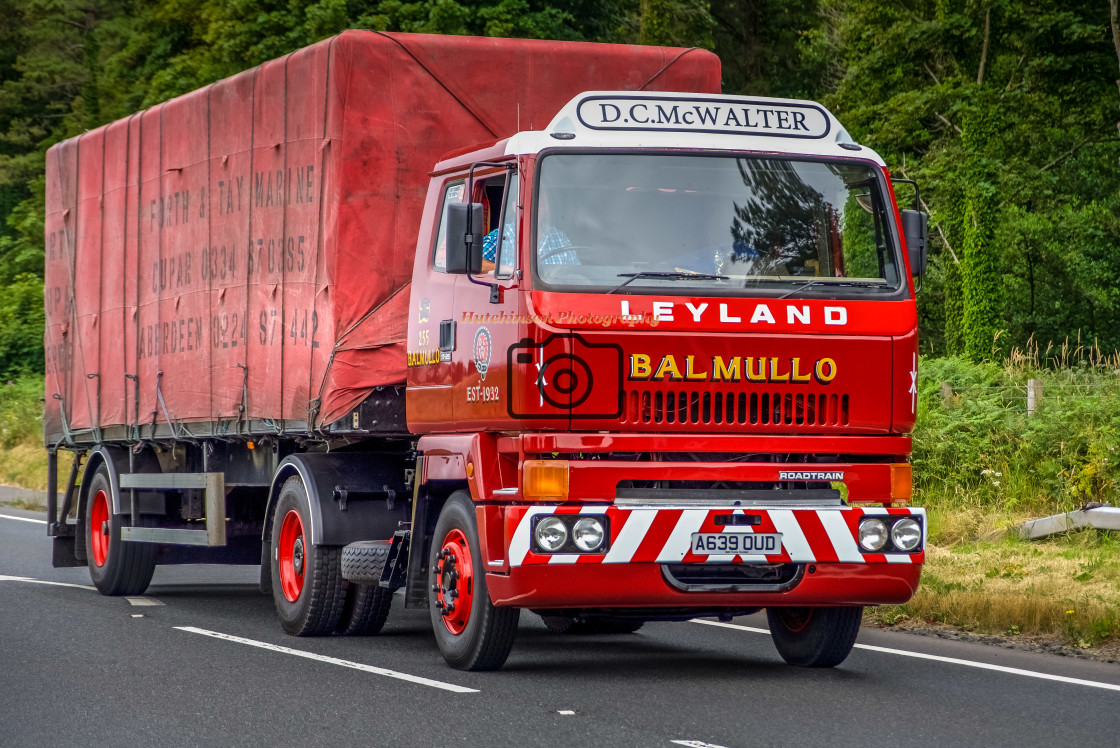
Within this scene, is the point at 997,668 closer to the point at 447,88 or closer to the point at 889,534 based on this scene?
the point at 889,534

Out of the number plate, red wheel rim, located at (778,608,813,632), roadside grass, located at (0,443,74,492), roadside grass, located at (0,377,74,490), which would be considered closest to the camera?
the number plate

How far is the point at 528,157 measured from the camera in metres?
8.77

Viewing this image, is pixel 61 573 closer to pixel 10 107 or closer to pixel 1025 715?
pixel 1025 715

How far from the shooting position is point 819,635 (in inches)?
375

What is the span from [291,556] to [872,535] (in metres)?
4.29

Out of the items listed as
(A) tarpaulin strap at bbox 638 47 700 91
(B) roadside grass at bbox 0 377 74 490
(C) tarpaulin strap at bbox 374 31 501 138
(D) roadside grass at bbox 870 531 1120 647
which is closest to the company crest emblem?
(C) tarpaulin strap at bbox 374 31 501 138

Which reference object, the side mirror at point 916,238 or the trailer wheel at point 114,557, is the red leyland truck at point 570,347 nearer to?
the side mirror at point 916,238

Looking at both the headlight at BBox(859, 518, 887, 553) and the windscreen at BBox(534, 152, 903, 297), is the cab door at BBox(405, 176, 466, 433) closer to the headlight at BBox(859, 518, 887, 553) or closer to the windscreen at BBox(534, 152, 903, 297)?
the windscreen at BBox(534, 152, 903, 297)

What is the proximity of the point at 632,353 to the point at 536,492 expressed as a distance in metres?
0.85


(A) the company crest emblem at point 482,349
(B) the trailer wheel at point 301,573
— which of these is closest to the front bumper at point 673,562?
(A) the company crest emblem at point 482,349

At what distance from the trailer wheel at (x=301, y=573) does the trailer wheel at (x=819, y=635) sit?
284cm

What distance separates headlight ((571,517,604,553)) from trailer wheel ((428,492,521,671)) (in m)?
0.64

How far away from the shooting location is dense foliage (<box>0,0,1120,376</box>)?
3359 centimetres

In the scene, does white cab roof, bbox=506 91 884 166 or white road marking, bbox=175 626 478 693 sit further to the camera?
white cab roof, bbox=506 91 884 166
